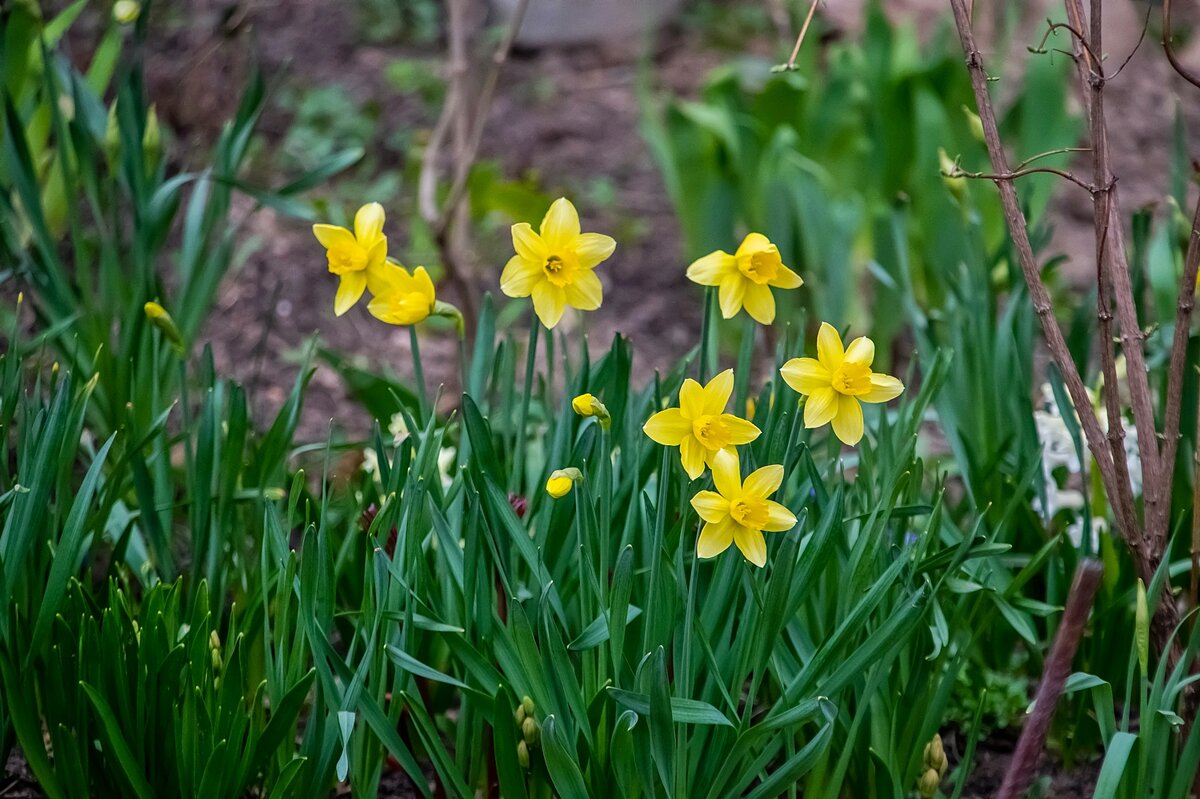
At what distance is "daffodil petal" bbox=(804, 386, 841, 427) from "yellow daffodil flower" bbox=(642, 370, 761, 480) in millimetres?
62

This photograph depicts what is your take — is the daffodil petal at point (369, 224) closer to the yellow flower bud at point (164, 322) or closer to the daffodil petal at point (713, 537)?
the yellow flower bud at point (164, 322)

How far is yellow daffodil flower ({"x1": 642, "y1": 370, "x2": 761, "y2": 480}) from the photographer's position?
118 centimetres

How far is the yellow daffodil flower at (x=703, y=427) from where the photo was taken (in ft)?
3.88

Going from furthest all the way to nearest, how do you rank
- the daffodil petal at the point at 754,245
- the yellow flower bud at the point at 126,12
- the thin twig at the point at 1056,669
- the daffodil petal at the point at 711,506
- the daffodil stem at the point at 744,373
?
the yellow flower bud at the point at 126,12 < the daffodil stem at the point at 744,373 < the daffodil petal at the point at 754,245 < the daffodil petal at the point at 711,506 < the thin twig at the point at 1056,669

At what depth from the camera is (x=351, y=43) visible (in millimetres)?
4609

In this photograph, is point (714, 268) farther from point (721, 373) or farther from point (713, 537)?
point (713, 537)

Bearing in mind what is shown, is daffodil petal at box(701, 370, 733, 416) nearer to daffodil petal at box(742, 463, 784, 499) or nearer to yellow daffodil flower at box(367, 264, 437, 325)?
daffodil petal at box(742, 463, 784, 499)

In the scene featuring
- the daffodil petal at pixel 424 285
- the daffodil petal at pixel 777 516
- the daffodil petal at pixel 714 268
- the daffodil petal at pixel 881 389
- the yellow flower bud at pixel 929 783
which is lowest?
the yellow flower bud at pixel 929 783

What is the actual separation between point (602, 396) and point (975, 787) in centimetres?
78

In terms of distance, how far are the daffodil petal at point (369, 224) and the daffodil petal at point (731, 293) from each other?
43 cm

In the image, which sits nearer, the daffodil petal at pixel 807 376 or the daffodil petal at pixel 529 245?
the daffodil petal at pixel 807 376

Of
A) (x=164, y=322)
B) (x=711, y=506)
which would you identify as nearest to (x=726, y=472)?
(x=711, y=506)

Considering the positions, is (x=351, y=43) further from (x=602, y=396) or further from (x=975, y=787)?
(x=975, y=787)

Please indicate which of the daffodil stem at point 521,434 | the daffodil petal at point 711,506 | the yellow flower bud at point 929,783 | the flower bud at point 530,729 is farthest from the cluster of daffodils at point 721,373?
the yellow flower bud at point 929,783
